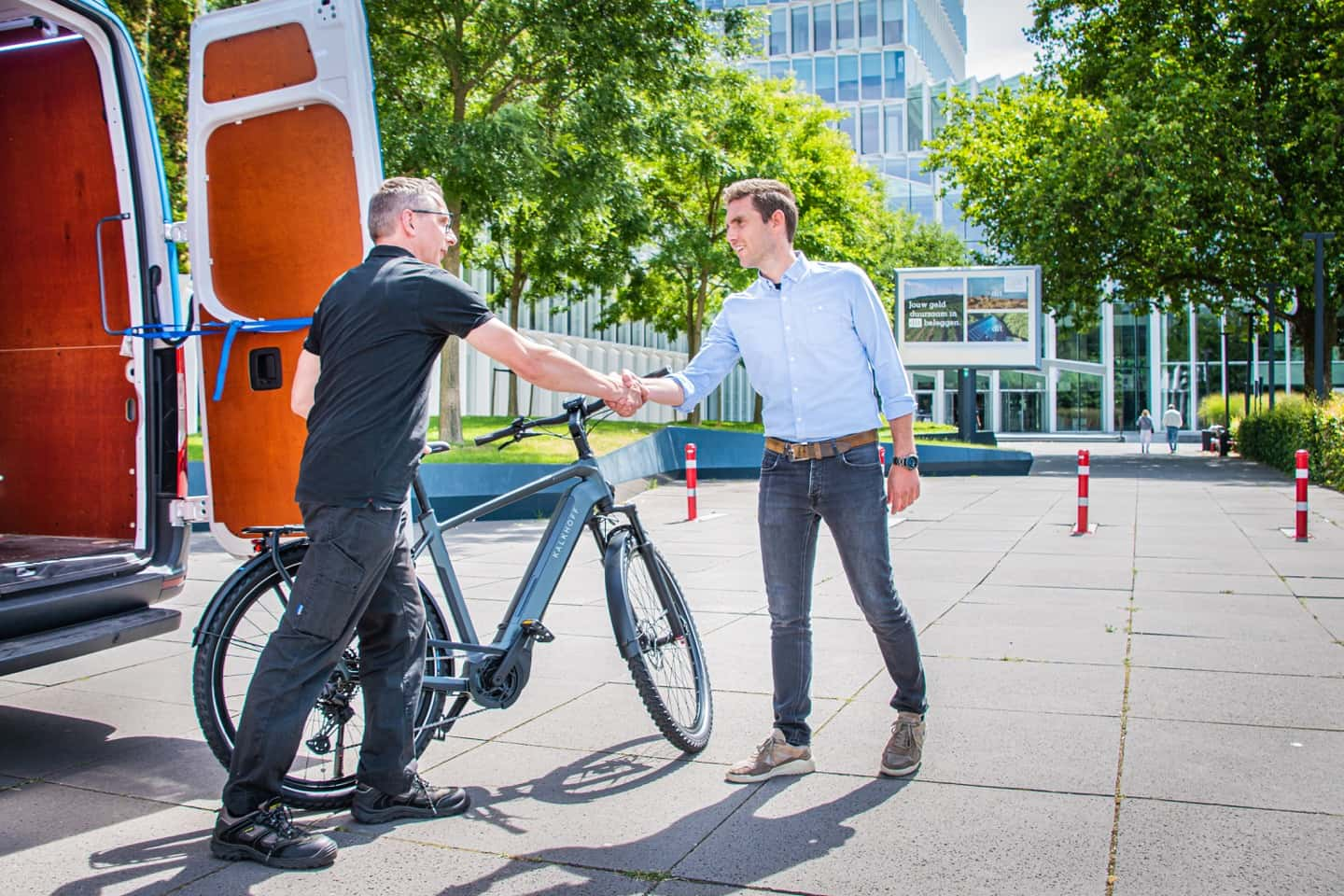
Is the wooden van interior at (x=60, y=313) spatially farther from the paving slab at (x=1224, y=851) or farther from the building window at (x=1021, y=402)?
the building window at (x=1021, y=402)

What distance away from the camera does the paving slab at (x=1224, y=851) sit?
311 cm

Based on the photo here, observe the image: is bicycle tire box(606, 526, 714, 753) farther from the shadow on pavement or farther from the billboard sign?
the billboard sign

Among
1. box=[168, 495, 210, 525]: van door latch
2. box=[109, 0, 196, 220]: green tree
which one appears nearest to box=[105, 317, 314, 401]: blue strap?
box=[168, 495, 210, 525]: van door latch

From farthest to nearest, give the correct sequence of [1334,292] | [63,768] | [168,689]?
[1334,292], [168,689], [63,768]

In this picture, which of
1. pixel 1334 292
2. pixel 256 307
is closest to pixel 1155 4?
pixel 1334 292

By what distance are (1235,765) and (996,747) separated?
0.77m

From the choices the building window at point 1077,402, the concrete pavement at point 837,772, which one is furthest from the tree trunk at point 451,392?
the building window at point 1077,402

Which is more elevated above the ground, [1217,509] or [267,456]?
[267,456]

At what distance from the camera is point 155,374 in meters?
5.06

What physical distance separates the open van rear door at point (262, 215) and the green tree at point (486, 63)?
899 centimetres

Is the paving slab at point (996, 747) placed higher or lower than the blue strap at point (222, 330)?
lower

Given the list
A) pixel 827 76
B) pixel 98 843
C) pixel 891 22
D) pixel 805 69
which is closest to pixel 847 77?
pixel 827 76

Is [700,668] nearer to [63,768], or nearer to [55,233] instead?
[63,768]

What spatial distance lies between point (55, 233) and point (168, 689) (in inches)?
82.5
